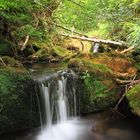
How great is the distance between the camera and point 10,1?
22.0 ft

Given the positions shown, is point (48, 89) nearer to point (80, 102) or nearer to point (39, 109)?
point (39, 109)

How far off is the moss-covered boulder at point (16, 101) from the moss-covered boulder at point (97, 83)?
1.49 m

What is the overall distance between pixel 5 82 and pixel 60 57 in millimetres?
4418

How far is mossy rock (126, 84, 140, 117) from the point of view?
6.51 m

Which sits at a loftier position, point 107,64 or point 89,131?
point 107,64

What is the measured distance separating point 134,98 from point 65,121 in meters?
1.87

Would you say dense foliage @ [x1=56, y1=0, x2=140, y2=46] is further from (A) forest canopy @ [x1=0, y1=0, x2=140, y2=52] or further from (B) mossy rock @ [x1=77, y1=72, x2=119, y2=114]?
(B) mossy rock @ [x1=77, y1=72, x2=119, y2=114]

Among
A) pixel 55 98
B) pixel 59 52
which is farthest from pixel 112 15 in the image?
pixel 59 52

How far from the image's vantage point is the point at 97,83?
24.6 ft

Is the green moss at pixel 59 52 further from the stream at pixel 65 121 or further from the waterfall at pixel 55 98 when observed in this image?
the waterfall at pixel 55 98

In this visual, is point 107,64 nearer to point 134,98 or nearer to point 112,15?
point 112,15

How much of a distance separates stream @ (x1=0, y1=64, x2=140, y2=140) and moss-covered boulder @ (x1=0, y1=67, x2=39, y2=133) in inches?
7.7

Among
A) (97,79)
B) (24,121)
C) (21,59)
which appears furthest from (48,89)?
(21,59)

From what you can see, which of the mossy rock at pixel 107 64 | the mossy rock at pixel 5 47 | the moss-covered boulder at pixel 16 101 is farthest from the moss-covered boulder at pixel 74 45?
the moss-covered boulder at pixel 16 101
